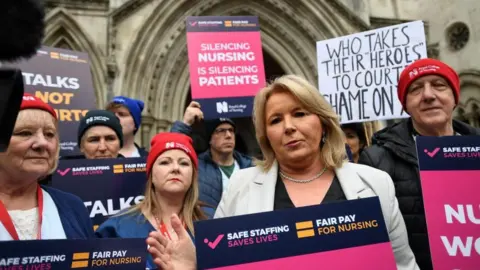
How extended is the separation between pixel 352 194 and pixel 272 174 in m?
0.32

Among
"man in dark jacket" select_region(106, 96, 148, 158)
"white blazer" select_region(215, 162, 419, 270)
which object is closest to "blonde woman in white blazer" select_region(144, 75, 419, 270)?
"white blazer" select_region(215, 162, 419, 270)

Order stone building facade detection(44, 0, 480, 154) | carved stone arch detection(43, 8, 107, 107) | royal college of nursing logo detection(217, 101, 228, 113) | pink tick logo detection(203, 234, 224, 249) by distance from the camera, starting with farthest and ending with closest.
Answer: stone building facade detection(44, 0, 480, 154) < carved stone arch detection(43, 8, 107, 107) < royal college of nursing logo detection(217, 101, 228, 113) < pink tick logo detection(203, 234, 224, 249)

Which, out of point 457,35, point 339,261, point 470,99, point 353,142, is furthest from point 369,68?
point 457,35

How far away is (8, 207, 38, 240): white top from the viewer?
5.67 ft

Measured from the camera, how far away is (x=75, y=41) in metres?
8.66

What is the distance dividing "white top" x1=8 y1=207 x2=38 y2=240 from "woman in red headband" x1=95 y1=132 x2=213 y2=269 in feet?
1.36

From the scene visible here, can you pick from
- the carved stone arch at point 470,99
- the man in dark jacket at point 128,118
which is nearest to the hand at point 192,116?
the man in dark jacket at point 128,118

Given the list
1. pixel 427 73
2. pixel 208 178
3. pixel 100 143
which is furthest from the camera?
pixel 208 178

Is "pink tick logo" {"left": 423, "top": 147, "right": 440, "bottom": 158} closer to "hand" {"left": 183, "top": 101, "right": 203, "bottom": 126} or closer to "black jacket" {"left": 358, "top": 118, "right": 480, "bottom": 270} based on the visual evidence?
"black jacket" {"left": 358, "top": 118, "right": 480, "bottom": 270}

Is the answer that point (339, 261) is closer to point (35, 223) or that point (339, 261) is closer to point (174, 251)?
point (174, 251)

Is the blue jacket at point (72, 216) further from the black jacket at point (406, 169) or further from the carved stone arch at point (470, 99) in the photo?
the carved stone arch at point (470, 99)

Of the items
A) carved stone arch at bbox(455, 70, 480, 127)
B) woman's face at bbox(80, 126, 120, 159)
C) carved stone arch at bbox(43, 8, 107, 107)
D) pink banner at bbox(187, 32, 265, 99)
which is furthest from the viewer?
carved stone arch at bbox(455, 70, 480, 127)

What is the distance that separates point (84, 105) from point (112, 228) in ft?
7.67

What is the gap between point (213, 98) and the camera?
4449 millimetres
